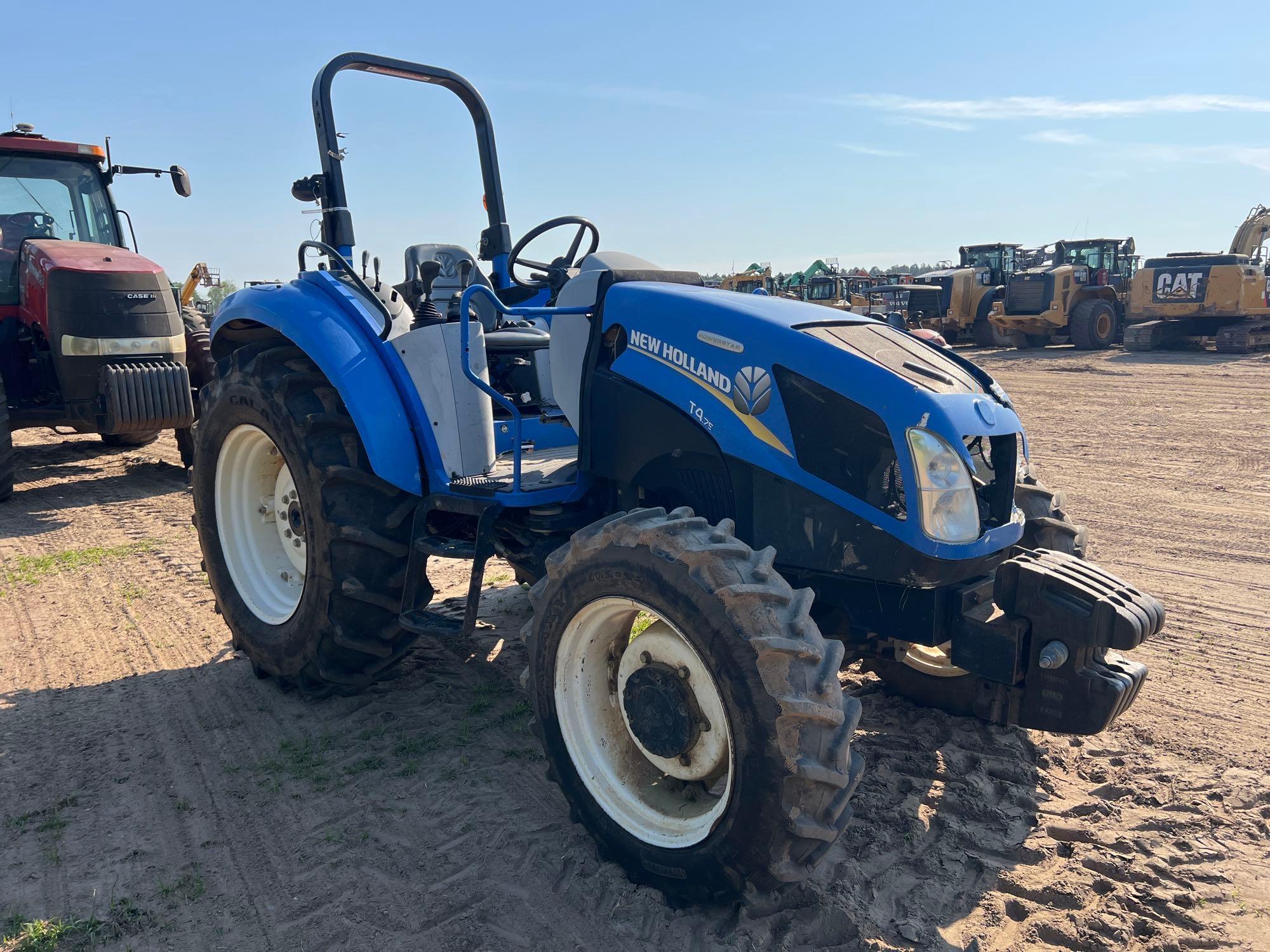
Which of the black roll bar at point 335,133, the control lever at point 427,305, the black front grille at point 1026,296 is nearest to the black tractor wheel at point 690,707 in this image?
the control lever at point 427,305

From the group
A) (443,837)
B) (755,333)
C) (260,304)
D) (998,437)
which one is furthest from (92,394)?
(998,437)

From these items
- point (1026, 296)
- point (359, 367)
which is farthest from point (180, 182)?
point (1026, 296)

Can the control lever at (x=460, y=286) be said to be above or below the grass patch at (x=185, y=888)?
above

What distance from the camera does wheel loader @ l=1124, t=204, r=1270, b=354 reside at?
18672mm

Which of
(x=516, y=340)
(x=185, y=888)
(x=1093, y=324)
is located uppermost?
(x=516, y=340)

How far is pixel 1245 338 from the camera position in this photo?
18.8 m

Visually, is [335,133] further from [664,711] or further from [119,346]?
[119,346]

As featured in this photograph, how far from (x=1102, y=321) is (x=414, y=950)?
73.8ft

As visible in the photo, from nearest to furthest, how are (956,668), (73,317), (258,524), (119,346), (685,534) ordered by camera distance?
1. (685,534)
2. (956,668)
3. (258,524)
4. (73,317)
5. (119,346)

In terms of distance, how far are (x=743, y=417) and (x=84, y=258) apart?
7.20m

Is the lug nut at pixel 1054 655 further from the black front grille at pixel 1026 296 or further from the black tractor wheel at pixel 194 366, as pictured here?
the black front grille at pixel 1026 296

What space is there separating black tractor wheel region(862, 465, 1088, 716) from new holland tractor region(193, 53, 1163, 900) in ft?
0.04

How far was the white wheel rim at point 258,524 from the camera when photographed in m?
4.08

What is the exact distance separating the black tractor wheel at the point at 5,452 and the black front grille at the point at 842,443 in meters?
7.13
